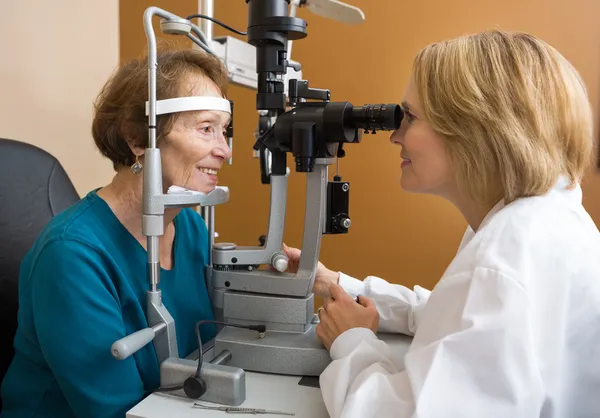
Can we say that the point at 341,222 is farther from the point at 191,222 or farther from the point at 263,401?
the point at 191,222

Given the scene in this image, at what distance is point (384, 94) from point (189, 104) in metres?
1.32

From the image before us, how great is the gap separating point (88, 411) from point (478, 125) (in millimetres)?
892

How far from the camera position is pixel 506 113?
87 centimetres

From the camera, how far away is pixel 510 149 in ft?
2.85

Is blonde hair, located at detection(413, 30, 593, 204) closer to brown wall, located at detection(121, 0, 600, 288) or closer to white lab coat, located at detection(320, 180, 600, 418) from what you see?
white lab coat, located at detection(320, 180, 600, 418)

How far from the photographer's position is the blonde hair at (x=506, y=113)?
0.87 metres

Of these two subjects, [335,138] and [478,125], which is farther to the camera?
[335,138]

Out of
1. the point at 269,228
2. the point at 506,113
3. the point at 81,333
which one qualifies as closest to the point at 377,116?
the point at 506,113

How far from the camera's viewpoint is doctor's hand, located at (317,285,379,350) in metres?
1.03

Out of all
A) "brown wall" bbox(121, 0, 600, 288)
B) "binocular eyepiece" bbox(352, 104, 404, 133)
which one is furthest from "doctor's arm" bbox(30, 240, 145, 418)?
"brown wall" bbox(121, 0, 600, 288)

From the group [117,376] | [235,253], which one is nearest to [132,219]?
[235,253]

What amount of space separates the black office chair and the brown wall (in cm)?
95

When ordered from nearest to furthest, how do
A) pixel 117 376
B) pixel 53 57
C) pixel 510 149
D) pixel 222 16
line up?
pixel 510 149
pixel 117 376
pixel 53 57
pixel 222 16

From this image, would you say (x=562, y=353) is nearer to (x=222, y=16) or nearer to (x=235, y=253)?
(x=235, y=253)
